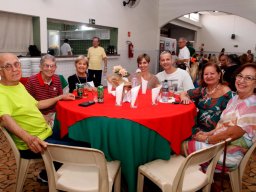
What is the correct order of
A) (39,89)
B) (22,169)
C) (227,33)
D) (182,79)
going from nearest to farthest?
(22,169) < (39,89) < (182,79) < (227,33)

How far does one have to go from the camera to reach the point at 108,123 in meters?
1.78

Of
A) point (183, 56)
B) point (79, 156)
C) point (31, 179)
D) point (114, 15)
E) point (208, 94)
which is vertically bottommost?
point (31, 179)

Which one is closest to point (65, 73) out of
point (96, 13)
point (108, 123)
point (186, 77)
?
point (96, 13)

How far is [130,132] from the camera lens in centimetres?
174

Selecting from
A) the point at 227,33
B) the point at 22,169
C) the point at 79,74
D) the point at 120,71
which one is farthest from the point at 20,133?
the point at 227,33

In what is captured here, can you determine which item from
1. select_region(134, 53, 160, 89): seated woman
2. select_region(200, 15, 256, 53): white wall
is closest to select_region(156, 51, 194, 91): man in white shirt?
select_region(134, 53, 160, 89): seated woman

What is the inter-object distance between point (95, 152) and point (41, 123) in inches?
38.7

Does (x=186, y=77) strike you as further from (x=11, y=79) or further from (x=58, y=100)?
(x=11, y=79)

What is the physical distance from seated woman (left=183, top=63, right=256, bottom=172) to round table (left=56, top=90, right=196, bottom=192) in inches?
11.5

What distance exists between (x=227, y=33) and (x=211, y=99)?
14.9 metres

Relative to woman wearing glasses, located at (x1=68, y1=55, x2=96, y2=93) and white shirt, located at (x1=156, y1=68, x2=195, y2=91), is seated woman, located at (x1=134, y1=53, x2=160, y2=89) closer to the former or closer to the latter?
white shirt, located at (x1=156, y1=68, x2=195, y2=91)

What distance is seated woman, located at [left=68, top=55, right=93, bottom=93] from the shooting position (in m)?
3.29
